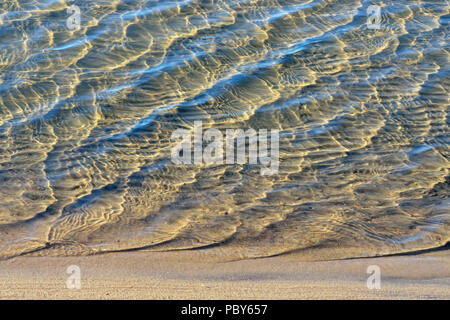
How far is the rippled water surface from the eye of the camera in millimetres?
3133

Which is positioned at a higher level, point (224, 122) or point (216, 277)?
point (216, 277)

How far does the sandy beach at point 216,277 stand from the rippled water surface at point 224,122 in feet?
0.36

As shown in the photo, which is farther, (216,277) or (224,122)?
(224,122)

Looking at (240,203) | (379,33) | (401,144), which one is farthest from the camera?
(379,33)

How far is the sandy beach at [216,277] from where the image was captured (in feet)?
8.41

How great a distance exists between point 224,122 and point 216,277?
5.19ft

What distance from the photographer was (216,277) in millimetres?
2727

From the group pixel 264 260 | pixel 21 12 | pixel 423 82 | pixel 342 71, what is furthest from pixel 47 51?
pixel 423 82

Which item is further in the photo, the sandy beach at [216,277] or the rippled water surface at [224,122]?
the rippled water surface at [224,122]

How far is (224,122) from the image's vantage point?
159 inches

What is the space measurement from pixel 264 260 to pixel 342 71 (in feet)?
7.43

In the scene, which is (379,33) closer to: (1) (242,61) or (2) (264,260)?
(1) (242,61)

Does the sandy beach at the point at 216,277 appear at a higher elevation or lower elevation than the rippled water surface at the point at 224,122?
higher

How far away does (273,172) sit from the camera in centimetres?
363
